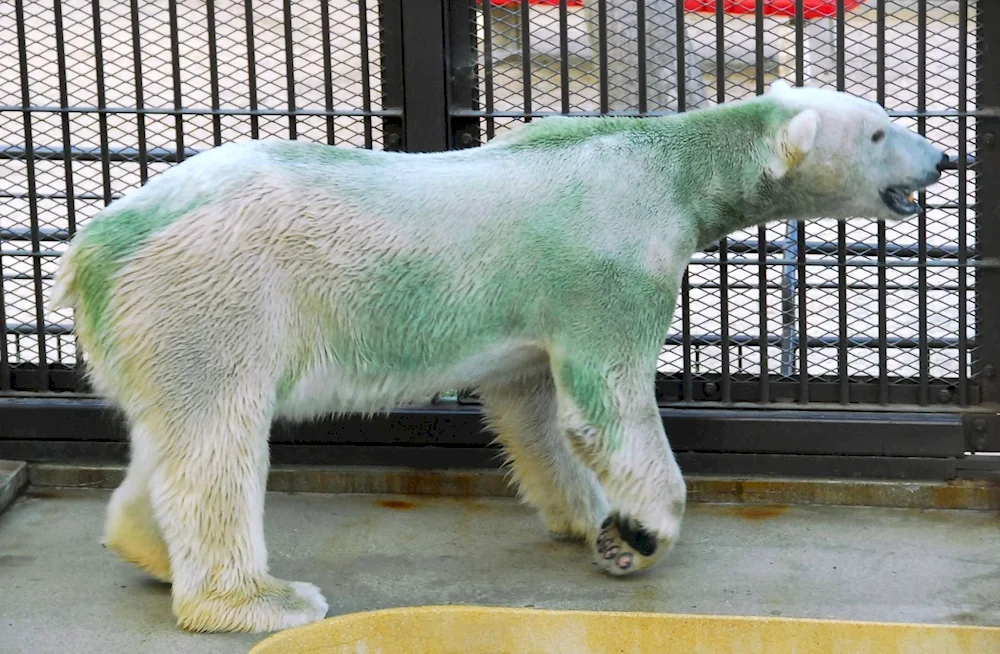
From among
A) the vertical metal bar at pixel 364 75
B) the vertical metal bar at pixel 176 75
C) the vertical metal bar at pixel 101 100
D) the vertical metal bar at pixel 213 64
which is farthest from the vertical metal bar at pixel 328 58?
the vertical metal bar at pixel 101 100

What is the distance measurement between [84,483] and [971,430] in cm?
334

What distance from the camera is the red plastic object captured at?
5105 mm

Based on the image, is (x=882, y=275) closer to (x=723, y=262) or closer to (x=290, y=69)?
(x=723, y=262)

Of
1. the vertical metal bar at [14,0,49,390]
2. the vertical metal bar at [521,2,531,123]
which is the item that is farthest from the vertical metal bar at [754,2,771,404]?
the vertical metal bar at [14,0,49,390]

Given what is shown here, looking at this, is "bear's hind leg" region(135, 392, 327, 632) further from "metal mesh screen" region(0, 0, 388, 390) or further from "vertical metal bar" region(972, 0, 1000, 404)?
"vertical metal bar" region(972, 0, 1000, 404)

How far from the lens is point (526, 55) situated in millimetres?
5090

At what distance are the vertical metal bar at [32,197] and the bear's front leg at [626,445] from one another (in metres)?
2.27

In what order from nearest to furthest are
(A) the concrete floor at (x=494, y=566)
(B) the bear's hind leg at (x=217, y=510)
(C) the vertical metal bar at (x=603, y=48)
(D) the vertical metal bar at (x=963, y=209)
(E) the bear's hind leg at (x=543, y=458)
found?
1. (B) the bear's hind leg at (x=217, y=510)
2. (A) the concrete floor at (x=494, y=566)
3. (E) the bear's hind leg at (x=543, y=458)
4. (D) the vertical metal bar at (x=963, y=209)
5. (C) the vertical metal bar at (x=603, y=48)

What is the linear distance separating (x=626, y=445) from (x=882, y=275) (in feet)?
4.85

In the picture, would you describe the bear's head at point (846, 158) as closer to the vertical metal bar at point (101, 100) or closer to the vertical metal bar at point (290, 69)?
the vertical metal bar at point (290, 69)

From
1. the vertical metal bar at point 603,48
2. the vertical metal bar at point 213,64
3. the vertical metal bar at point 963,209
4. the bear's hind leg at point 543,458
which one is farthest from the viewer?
the vertical metal bar at point 213,64

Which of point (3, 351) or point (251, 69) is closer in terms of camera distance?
point (251, 69)

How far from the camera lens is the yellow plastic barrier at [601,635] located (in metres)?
3.92

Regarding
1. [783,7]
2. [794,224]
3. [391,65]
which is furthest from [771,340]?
[391,65]
